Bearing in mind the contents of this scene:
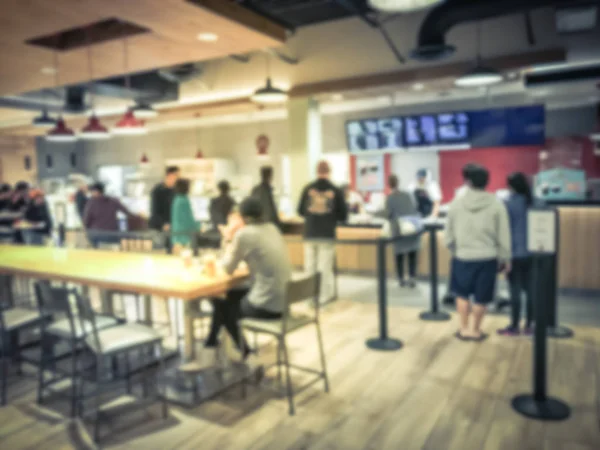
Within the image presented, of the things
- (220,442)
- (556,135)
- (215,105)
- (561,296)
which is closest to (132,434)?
(220,442)

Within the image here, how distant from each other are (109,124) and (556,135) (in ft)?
31.2

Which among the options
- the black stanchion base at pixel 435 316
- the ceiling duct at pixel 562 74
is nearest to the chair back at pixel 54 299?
the black stanchion base at pixel 435 316

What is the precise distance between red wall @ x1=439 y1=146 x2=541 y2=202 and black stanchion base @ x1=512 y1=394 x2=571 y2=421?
6.84 meters

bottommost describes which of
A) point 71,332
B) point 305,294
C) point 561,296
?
point 561,296

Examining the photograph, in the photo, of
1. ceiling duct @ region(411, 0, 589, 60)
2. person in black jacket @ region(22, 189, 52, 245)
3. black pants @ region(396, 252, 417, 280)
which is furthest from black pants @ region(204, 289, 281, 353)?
person in black jacket @ region(22, 189, 52, 245)

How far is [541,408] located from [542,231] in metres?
1.14

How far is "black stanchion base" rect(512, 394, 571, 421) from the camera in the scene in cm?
307

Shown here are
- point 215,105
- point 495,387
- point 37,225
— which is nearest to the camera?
point 495,387

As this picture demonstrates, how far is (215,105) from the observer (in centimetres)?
884

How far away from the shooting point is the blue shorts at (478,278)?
4.24m

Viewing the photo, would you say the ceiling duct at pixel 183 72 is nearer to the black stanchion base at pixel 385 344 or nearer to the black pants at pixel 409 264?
the black pants at pixel 409 264

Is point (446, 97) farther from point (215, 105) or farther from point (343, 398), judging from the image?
point (343, 398)

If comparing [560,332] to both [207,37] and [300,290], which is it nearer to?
[300,290]

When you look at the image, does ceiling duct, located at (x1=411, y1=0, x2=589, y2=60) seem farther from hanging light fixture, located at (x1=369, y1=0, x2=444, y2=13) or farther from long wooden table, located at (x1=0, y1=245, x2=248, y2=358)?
long wooden table, located at (x1=0, y1=245, x2=248, y2=358)
